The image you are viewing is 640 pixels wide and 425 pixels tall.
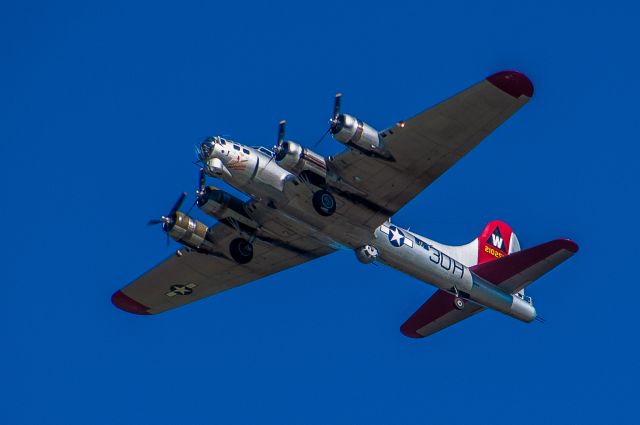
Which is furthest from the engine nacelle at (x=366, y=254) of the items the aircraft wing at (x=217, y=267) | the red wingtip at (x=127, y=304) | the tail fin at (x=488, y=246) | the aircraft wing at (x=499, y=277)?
the red wingtip at (x=127, y=304)

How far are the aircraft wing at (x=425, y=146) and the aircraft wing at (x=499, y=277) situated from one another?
5.87 metres

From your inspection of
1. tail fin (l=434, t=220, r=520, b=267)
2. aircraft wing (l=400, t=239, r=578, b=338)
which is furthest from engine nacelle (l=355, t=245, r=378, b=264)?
aircraft wing (l=400, t=239, r=578, b=338)

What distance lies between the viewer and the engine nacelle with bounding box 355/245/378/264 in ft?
128

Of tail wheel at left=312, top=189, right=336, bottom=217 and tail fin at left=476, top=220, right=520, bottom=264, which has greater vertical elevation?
tail fin at left=476, top=220, right=520, bottom=264

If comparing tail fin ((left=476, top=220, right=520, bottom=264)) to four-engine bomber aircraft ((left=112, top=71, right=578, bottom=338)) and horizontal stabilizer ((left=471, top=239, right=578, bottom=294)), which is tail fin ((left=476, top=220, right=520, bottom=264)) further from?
horizontal stabilizer ((left=471, top=239, right=578, bottom=294))

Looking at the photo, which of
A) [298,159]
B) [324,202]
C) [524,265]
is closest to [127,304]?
[324,202]

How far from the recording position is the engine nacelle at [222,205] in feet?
127

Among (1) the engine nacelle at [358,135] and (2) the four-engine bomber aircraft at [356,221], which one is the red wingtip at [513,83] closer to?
(2) the four-engine bomber aircraft at [356,221]

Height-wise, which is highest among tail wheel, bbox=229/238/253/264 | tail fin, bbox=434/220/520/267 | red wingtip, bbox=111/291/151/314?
tail fin, bbox=434/220/520/267

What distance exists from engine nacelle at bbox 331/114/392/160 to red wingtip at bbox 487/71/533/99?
392 centimetres

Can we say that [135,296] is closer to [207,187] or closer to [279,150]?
[207,187]

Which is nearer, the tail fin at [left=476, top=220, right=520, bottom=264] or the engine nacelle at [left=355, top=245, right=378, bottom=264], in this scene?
the engine nacelle at [left=355, top=245, right=378, bottom=264]

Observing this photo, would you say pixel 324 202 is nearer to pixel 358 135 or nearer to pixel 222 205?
pixel 358 135

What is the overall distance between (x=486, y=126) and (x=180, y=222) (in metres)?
11.2
